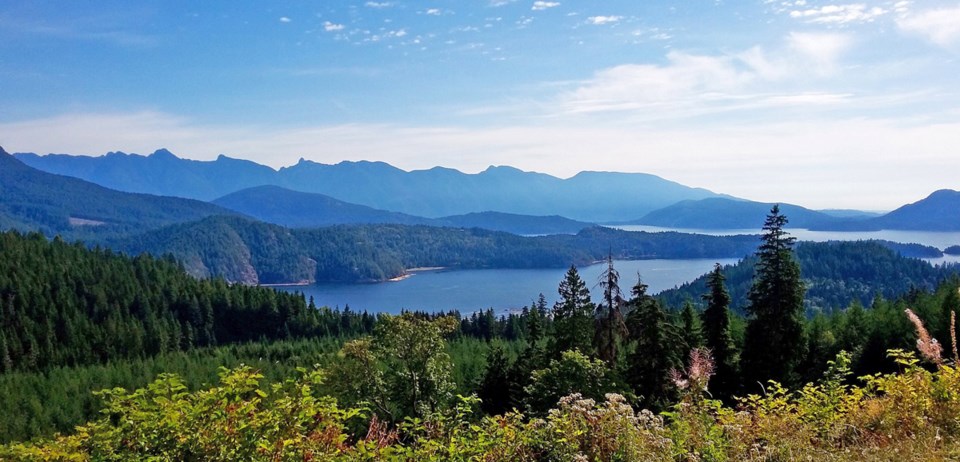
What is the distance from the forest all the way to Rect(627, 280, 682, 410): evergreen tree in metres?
0.08

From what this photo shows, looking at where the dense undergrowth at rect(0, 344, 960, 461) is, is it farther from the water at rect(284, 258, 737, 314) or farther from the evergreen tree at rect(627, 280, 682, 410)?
the water at rect(284, 258, 737, 314)

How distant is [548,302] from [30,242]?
10554cm

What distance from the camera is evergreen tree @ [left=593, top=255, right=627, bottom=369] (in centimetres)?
2658

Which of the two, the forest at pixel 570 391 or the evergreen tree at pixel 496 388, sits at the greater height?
the forest at pixel 570 391

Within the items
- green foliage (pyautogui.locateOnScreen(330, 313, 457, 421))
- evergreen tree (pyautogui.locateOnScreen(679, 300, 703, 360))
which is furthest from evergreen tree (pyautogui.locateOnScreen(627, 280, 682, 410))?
green foliage (pyautogui.locateOnScreen(330, 313, 457, 421))

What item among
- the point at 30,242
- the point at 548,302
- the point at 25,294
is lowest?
the point at 548,302

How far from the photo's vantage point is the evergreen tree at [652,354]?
79.7ft

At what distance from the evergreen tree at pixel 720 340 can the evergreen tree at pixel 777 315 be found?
1157mm

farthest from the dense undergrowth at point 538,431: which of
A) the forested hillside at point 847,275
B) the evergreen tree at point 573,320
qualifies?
the forested hillside at point 847,275

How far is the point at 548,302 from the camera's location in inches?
5886

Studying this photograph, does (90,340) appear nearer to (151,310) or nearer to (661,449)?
(151,310)

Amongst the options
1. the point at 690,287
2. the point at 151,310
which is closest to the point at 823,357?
the point at 151,310

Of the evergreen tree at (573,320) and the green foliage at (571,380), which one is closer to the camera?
the green foliage at (571,380)

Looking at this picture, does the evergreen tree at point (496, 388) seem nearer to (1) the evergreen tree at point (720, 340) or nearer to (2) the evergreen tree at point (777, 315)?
(1) the evergreen tree at point (720, 340)
